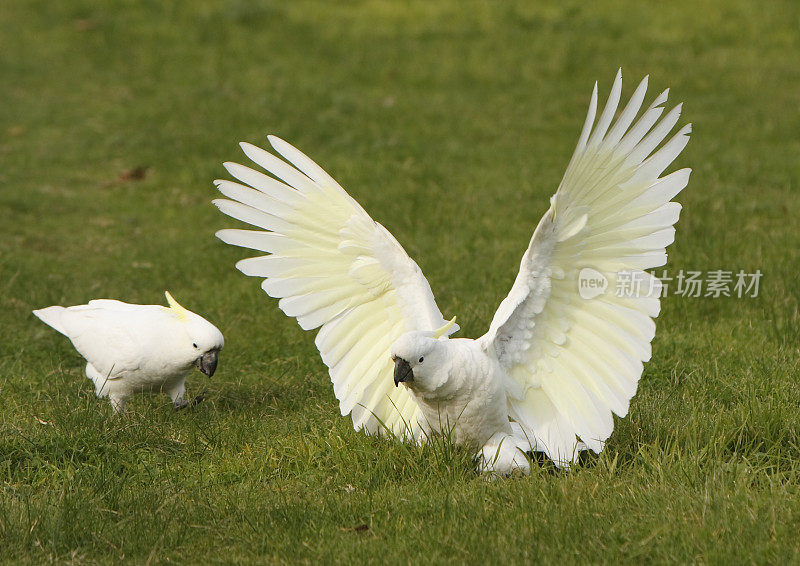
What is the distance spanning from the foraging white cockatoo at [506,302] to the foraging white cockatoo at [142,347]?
0.82 meters

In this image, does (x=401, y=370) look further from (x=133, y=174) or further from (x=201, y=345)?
(x=133, y=174)

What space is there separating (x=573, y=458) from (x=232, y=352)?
262 cm

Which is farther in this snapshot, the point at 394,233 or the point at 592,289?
the point at 394,233

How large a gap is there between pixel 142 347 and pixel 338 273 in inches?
49.7

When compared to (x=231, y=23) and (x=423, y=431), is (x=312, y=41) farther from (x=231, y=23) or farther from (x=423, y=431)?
(x=423, y=431)

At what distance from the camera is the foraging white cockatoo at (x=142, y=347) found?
4.93 meters

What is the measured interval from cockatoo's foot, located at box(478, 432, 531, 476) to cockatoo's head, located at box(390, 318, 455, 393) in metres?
0.45

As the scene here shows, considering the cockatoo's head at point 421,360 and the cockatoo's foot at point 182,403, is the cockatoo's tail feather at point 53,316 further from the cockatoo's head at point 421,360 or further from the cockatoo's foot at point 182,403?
the cockatoo's head at point 421,360

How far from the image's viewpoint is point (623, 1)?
13.8m

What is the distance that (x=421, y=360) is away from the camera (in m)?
3.88
